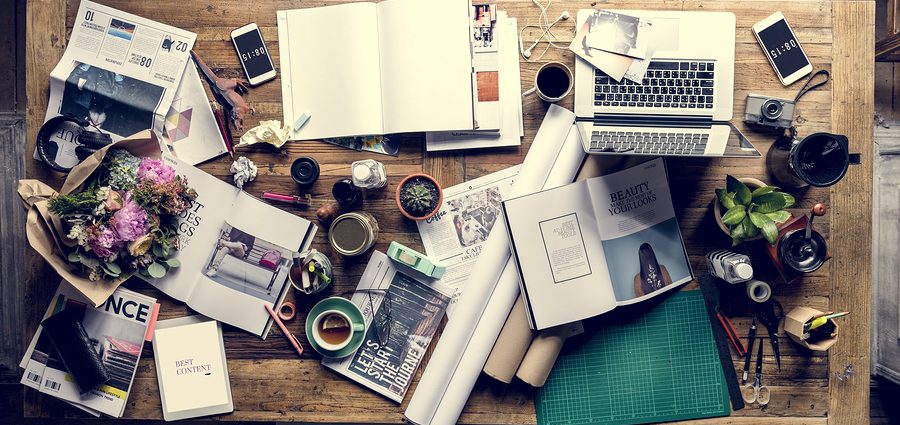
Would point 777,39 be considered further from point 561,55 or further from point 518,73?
point 518,73

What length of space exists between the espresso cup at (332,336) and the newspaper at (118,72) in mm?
697

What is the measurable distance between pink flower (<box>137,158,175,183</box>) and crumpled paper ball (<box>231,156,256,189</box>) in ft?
0.51

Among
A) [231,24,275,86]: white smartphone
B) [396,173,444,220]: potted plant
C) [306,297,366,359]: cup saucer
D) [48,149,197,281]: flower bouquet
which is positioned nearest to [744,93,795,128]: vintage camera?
[396,173,444,220]: potted plant

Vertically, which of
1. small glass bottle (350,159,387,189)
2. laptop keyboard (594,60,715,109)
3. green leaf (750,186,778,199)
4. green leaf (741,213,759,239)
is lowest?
green leaf (741,213,759,239)

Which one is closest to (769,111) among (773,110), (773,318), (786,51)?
(773,110)

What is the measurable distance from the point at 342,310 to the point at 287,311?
0.53 ft

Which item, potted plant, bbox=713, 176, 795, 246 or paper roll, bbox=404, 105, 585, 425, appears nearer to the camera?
potted plant, bbox=713, 176, 795, 246

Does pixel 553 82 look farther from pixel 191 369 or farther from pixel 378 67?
pixel 191 369

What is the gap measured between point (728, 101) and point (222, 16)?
54.8 inches

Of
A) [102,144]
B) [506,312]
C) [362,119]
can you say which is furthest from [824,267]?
[102,144]

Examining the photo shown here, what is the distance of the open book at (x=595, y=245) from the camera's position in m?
1.45

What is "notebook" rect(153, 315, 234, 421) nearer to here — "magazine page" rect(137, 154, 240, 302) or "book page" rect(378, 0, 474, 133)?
"magazine page" rect(137, 154, 240, 302)

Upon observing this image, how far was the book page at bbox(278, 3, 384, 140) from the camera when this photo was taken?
149 centimetres

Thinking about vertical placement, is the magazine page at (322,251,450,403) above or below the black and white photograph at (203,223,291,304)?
below
